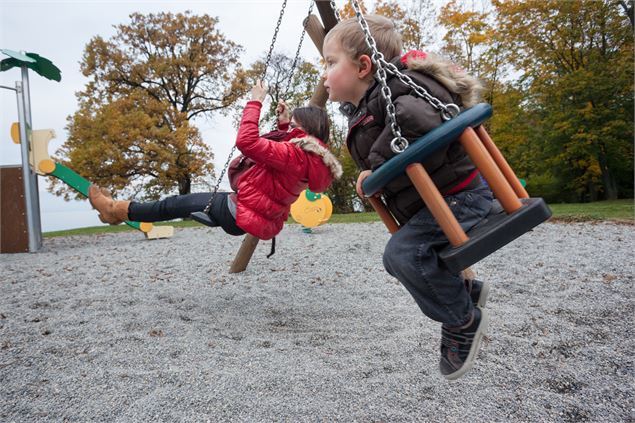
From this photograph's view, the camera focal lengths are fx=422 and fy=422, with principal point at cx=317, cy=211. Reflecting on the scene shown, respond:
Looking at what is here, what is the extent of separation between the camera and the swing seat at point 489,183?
1414mm

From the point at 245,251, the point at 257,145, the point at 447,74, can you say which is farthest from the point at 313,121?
the point at 245,251

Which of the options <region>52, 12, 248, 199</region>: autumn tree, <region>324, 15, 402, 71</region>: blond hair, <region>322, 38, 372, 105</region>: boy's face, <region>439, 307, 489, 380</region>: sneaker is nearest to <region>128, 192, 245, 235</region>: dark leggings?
<region>322, 38, 372, 105</region>: boy's face

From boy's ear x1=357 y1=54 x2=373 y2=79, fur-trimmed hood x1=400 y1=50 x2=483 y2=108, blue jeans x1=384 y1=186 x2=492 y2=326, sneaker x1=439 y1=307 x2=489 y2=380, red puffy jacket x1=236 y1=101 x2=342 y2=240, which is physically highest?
boy's ear x1=357 y1=54 x2=373 y2=79

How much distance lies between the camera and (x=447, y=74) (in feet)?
5.64

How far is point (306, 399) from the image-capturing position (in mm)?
2064

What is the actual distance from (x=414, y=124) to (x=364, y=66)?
1.57ft

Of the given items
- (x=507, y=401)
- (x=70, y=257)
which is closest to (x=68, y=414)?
(x=507, y=401)

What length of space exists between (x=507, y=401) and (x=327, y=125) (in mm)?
2144

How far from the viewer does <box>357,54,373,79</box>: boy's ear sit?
5.95 feet

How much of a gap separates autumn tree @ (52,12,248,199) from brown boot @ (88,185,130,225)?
40.0ft

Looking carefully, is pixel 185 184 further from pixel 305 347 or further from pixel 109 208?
pixel 305 347

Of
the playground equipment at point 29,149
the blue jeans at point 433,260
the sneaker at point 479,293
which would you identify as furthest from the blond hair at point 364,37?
the playground equipment at point 29,149

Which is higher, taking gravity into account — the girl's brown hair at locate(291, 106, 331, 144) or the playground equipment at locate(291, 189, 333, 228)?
the girl's brown hair at locate(291, 106, 331, 144)

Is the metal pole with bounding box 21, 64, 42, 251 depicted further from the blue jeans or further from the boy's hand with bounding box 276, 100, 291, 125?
the blue jeans
